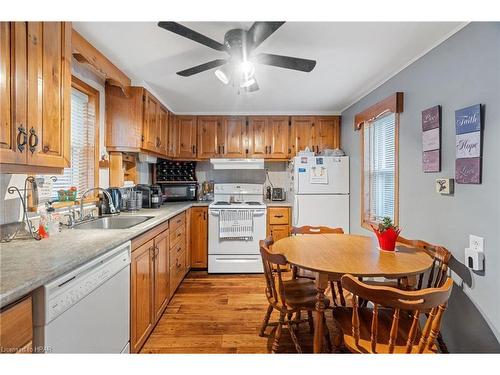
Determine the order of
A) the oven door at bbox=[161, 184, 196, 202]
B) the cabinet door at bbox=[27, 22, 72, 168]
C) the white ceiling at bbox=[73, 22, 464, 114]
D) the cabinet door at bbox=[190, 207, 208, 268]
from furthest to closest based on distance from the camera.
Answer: the oven door at bbox=[161, 184, 196, 202]
the cabinet door at bbox=[190, 207, 208, 268]
the white ceiling at bbox=[73, 22, 464, 114]
the cabinet door at bbox=[27, 22, 72, 168]

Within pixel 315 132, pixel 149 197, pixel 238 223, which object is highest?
pixel 315 132

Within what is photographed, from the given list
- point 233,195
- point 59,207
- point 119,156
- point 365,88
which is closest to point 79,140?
point 119,156

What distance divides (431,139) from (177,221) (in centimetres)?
250

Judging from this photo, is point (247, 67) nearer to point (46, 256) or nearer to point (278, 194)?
point (46, 256)

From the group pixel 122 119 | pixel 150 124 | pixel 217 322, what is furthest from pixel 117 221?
pixel 217 322

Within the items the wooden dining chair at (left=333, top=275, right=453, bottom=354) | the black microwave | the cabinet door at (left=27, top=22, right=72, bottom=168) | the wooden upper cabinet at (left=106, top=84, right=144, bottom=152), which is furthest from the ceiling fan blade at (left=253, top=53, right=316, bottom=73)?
the black microwave

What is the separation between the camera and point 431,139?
192 centimetres

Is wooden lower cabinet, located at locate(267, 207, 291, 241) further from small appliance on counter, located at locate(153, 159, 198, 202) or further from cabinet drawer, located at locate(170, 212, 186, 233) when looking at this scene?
small appliance on counter, located at locate(153, 159, 198, 202)

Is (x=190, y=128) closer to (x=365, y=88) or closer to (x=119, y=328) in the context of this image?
(x=365, y=88)

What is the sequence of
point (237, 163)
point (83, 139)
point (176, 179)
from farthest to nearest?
point (176, 179)
point (237, 163)
point (83, 139)

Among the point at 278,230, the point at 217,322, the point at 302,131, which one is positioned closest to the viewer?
the point at 217,322

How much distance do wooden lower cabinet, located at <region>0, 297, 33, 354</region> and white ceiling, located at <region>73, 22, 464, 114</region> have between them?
1681 millimetres

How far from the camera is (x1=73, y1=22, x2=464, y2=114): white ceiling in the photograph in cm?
174

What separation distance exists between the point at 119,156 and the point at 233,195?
1.74 m
